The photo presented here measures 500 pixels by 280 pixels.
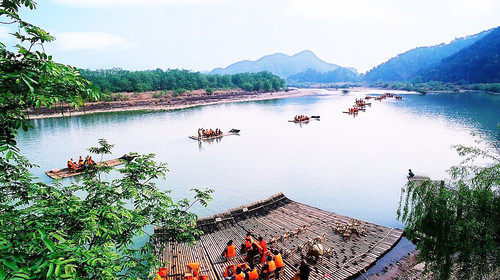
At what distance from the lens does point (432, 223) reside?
9.07 metres

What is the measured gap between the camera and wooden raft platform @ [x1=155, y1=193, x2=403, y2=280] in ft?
37.0

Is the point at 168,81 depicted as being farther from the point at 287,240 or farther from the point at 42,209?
the point at 42,209

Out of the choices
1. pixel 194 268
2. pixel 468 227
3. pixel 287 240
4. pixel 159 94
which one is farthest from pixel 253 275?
pixel 159 94

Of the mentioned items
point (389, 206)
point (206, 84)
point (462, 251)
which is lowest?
point (389, 206)

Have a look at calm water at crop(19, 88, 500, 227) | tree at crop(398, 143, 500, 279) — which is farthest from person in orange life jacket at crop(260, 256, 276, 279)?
calm water at crop(19, 88, 500, 227)

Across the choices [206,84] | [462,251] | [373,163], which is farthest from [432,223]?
[206,84]

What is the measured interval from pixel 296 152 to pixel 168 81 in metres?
98.0

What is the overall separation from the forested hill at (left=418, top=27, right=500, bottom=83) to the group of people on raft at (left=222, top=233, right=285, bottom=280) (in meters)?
144

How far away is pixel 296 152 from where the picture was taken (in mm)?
33688

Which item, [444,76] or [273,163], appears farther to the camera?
[444,76]

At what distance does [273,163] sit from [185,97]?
273 feet

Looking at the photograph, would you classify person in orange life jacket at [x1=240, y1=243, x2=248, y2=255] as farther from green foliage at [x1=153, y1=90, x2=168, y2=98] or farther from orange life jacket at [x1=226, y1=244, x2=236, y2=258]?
green foliage at [x1=153, y1=90, x2=168, y2=98]

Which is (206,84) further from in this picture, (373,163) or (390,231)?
(390,231)

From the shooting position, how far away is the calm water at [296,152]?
22.2 m
